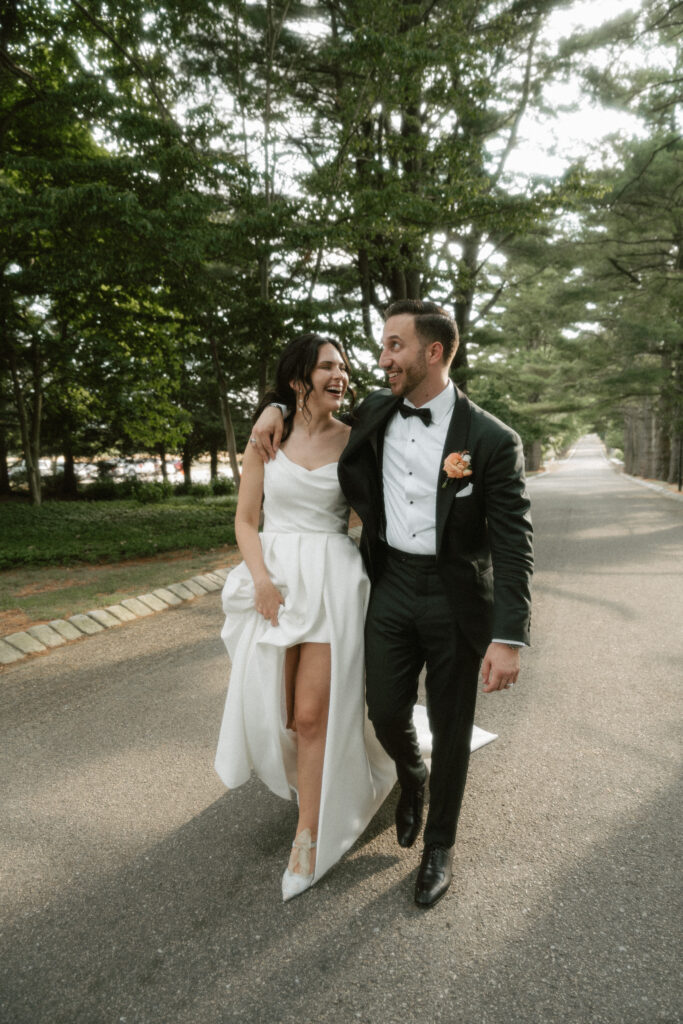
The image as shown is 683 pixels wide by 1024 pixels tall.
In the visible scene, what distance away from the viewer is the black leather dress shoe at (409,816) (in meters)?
2.85

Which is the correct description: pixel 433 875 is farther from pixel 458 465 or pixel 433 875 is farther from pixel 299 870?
pixel 458 465

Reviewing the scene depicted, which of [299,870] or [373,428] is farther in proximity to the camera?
[373,428]

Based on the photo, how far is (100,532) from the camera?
12703mm

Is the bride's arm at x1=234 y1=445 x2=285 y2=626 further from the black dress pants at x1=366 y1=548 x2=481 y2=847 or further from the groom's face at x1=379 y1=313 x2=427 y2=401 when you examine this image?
the groom's face at x1=379 y1=313 x2=427 y2=401

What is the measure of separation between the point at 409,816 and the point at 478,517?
1.40 metres

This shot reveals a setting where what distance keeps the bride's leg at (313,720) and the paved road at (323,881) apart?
0.93 ft

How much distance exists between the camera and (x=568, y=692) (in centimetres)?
450

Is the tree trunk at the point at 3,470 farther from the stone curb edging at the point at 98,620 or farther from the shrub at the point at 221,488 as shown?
the stone curb edging at the point at 98,620

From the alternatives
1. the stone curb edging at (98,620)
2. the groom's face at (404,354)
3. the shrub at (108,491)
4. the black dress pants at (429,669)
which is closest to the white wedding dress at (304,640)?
the black dress pants at (429,669)

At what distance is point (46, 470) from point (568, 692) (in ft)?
93.8

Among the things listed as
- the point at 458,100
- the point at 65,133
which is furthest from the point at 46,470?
the point at 458,100

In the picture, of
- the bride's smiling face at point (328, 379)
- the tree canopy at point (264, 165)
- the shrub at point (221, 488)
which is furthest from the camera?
the shrub at point (221, 488)

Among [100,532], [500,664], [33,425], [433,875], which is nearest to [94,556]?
[100,532]

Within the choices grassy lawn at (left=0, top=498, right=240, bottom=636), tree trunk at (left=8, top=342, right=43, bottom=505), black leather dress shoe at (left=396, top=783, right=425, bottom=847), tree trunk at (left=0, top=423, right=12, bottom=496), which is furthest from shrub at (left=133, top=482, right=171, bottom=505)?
black leather dress shoe at (left=396, top=783, right=425, bottom=847)
